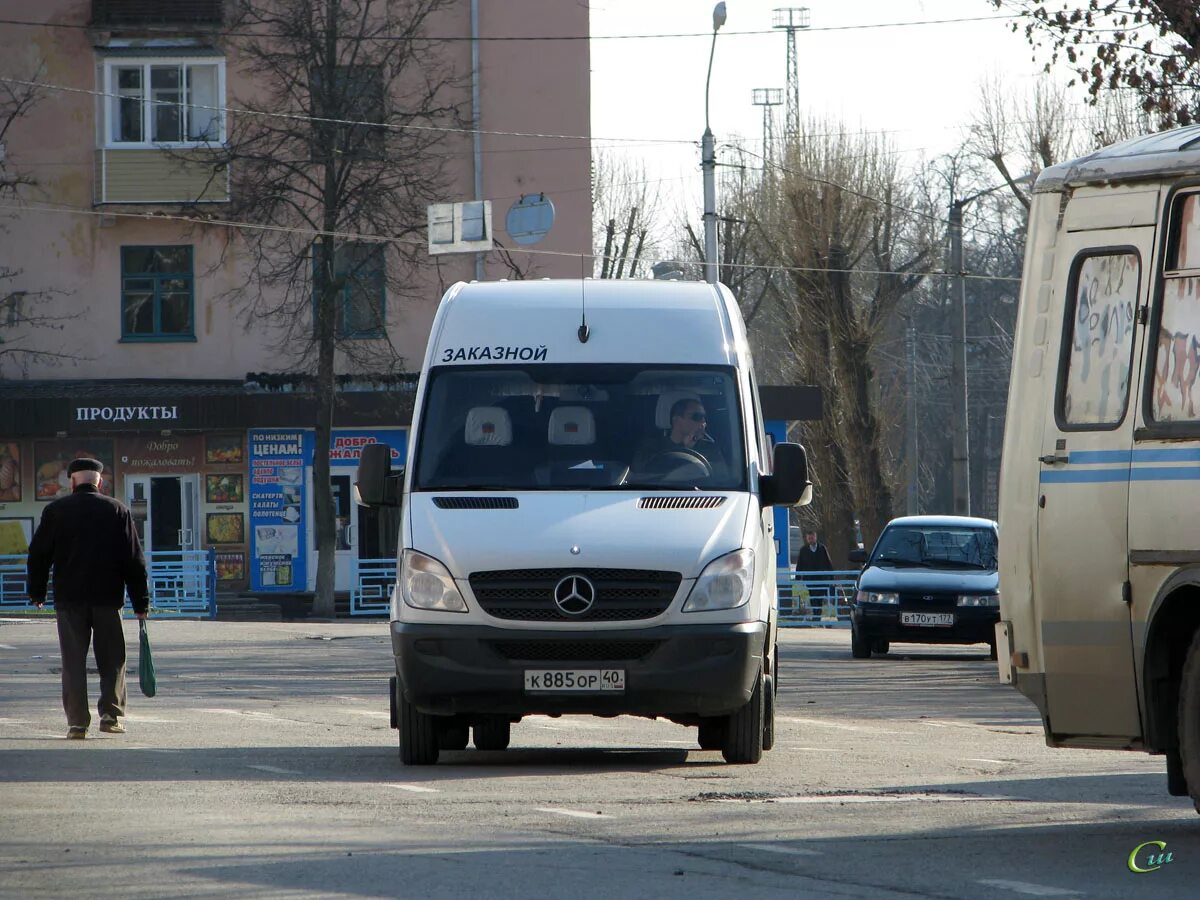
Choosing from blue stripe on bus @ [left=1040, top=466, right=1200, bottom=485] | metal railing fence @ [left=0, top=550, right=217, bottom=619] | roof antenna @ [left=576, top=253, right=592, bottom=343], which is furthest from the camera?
metal railing fence @ [left=0, top=550, right=217, bottom=619]

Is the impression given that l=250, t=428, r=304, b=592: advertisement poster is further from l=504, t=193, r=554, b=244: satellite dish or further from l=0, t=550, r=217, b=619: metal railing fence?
l=504, t=193, r=554, b=244: satellite dish

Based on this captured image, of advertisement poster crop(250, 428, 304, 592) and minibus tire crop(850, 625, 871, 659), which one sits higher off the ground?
advertisement poster crop(250, 428, 304, 592)

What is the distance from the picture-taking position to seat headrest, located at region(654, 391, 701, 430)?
12000 millimetres

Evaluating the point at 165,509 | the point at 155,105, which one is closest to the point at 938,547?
the point at 165,509

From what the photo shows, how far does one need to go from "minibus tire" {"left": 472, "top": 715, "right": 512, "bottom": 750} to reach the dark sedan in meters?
12.4

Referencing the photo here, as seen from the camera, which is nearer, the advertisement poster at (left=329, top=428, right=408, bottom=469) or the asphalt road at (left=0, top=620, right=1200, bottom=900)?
the asphalt road at (left=0, top=620, right=1200, bottom=900)

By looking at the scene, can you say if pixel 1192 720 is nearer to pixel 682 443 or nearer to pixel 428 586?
pixel 682 443

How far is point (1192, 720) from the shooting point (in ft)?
27.2

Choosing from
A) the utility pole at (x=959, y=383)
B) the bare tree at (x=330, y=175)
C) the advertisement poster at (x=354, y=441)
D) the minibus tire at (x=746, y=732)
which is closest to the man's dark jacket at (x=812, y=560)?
the utility pole at (x=959, y=383)

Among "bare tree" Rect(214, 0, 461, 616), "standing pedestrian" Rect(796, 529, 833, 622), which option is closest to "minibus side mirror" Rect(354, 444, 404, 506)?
"standing pedestrian" Rect(796, 529, 833, 622)

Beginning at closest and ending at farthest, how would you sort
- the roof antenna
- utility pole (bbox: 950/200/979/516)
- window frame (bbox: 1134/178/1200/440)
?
window frame (bbox: 1134/178/1200/440), the roof antenna, utility pole (bbox: 950/200/979/516)

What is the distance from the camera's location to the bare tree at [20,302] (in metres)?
41.9

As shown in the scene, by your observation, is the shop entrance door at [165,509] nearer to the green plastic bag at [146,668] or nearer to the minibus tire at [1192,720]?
the green plastic bag at [146,668]

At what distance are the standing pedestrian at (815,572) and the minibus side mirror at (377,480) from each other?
25.9m
